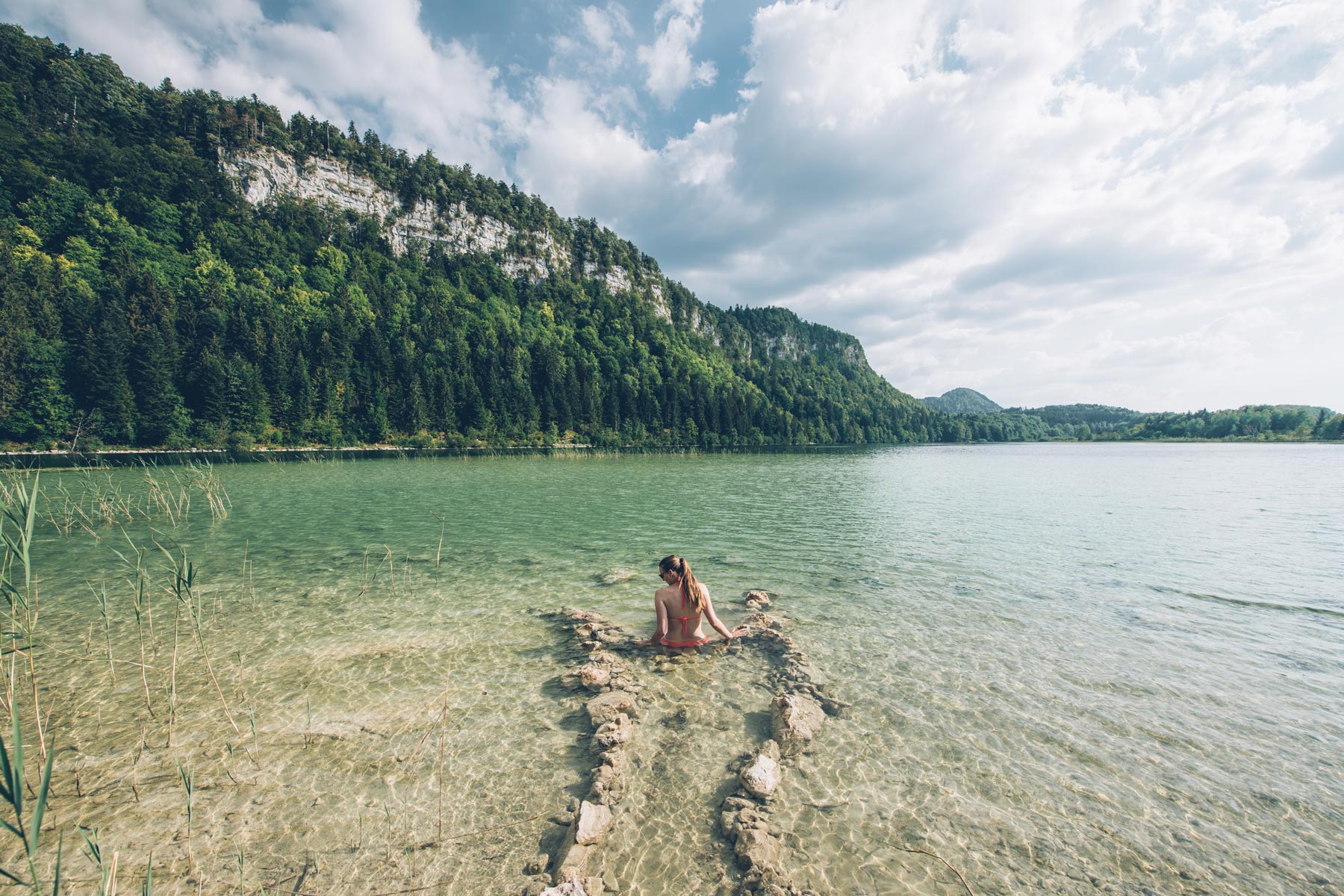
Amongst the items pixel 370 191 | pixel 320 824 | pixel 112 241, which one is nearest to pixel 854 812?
pixel 320 824

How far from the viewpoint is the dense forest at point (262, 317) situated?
69188mm

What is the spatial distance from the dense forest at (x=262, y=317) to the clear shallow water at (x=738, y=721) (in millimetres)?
66202

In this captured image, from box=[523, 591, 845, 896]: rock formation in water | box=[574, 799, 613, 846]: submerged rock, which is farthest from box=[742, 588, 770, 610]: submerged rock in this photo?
box=[574, 799, 613, 846]: submerged rock

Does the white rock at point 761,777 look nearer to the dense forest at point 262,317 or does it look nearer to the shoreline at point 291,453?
the shoreline at point 291,453

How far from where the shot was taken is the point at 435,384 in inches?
3890

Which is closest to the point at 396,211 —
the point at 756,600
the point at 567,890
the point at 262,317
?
the point at 262,317

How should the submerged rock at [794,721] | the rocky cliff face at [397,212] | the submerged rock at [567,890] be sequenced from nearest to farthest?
the submerged rock at [567,890]
the submerged rock at [794,721]
the rocky cliff face at [397,212]

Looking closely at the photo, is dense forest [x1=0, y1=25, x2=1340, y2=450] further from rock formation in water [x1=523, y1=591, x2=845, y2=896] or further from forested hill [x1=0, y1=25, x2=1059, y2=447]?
rock formation in water [x1=523, y1=591, x2=845, y2=896]

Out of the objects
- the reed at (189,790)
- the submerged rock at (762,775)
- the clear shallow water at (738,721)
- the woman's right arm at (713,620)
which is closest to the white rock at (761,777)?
the submerged rock at (762,775)

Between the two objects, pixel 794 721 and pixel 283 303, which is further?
pixel 283 303

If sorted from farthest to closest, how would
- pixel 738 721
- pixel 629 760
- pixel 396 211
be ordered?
pixel 396 211
pixel 738 721
pixel 629 760

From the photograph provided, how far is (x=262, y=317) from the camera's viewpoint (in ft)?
287

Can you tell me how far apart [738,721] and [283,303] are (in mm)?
138098

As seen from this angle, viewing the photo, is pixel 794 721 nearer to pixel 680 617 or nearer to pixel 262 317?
pixel 680 617
